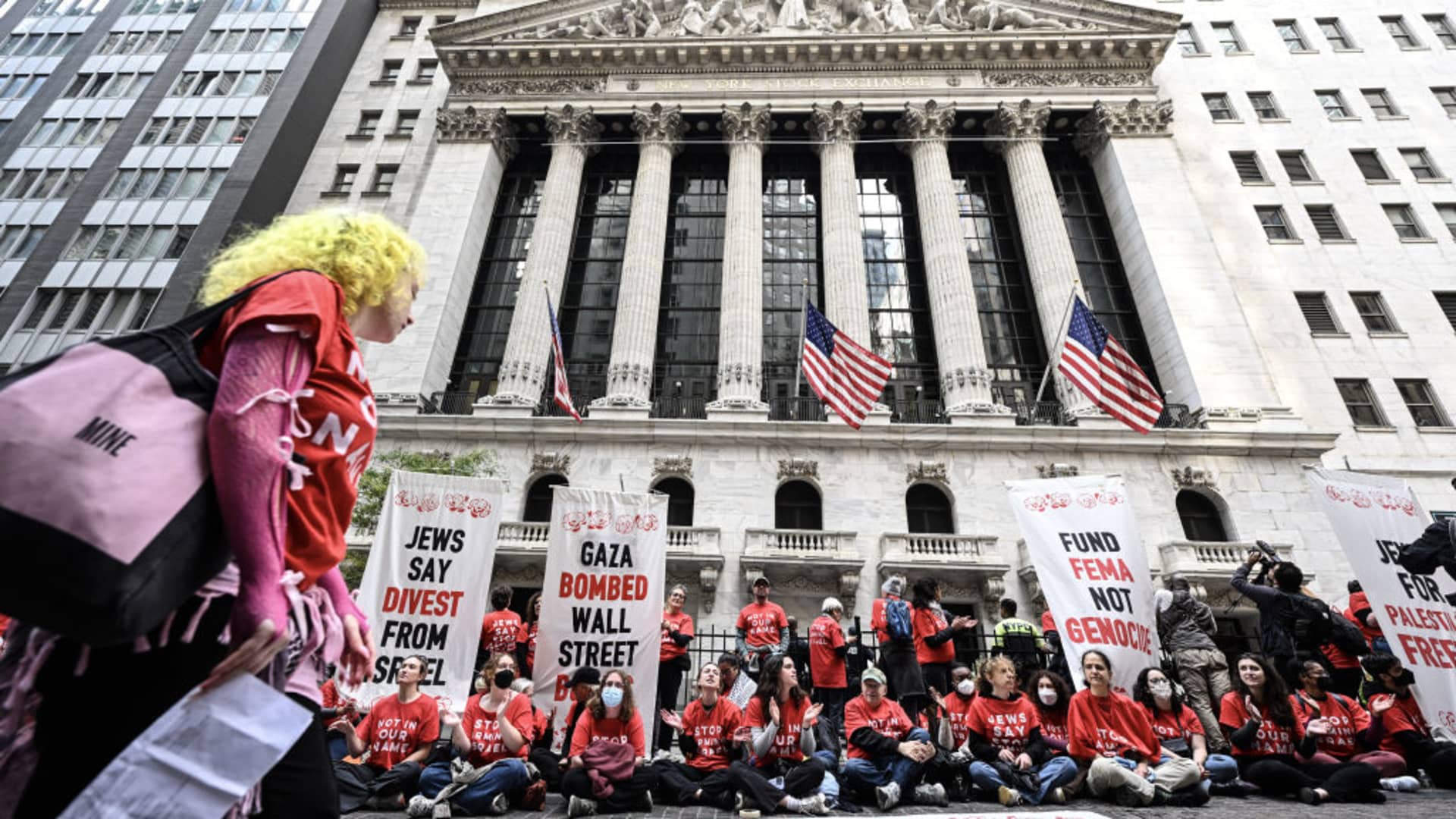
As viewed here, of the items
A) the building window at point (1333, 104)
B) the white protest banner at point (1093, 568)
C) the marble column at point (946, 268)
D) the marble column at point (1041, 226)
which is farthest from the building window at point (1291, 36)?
the white protest banner at point (1093, 568)

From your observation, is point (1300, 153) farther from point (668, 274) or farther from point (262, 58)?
point (262, 58)

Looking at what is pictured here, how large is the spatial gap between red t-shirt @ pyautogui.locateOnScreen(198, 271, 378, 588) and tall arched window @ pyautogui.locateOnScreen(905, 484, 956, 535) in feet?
63.5

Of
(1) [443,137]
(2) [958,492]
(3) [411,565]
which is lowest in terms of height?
(3) [411,565]

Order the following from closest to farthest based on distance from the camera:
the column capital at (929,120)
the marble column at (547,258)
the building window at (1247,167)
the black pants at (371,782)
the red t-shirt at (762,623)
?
the black pants at (371,782), the red t-shirt at (762,623), the marble column at (547,258), the column capital at (929,120), the building window at (1247,167)

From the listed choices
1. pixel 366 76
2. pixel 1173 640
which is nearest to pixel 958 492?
pixel 1173 640

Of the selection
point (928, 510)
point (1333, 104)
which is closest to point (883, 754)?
point (928, 510)

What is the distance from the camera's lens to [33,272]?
87.3ft

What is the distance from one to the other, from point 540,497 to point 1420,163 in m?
38.5

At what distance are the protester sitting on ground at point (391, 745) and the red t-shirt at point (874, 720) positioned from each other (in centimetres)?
494

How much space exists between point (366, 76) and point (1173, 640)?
135 feet

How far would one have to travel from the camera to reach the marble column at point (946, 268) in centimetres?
2209

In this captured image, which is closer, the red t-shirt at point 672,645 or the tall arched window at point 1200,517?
the red t-shirt at point 672,645

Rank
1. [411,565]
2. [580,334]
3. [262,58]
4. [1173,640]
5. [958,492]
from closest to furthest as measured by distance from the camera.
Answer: [411,565] < [1173,640] < [958,492] < [580,334] < [262,58]

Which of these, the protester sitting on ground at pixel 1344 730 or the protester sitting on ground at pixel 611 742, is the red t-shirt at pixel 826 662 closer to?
the protester sitting on ground at pixel 611 742
